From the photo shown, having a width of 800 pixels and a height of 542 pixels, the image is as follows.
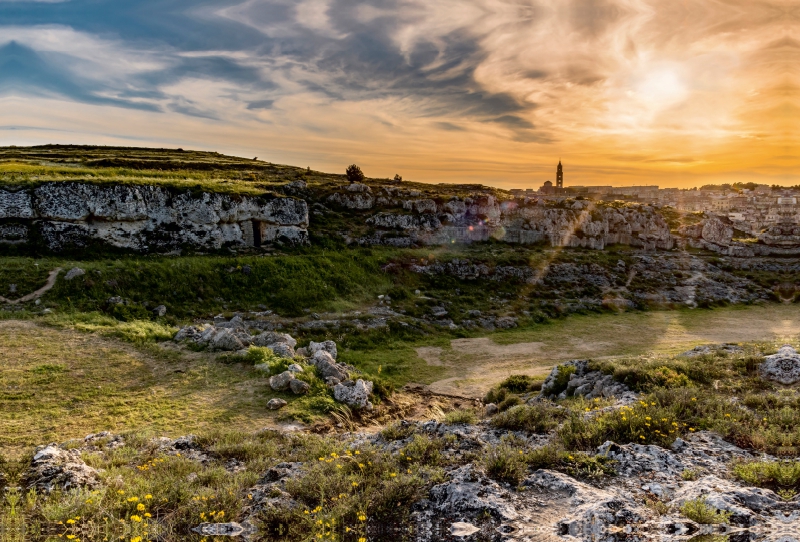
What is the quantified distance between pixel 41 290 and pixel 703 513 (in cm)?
2934

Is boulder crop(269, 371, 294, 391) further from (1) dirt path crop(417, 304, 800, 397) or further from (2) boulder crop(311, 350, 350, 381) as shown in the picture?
(1) dirt path crop(417, 304, 800, 397)

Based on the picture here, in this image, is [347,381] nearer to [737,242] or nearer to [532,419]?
[532,419]

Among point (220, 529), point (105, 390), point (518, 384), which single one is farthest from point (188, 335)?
point (518, 384)

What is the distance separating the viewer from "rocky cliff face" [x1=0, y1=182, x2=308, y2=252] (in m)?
28.1

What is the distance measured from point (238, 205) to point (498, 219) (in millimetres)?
33291

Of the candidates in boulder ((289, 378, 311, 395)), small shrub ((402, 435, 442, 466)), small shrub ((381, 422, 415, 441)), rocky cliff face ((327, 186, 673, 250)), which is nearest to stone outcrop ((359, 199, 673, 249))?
rocky cliff face ((327, 186, 673, 250))

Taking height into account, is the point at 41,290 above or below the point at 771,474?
below

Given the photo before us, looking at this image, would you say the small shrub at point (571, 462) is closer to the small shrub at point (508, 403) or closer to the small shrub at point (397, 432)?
the small shrub at point (397, 432)

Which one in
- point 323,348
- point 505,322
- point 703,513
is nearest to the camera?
point 703,513

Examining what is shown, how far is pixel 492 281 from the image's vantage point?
39031 mm

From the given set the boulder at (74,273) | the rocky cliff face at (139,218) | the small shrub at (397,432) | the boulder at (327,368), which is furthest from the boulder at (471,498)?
the rocky cliff face at (139,218)

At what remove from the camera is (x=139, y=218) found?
1239 inches

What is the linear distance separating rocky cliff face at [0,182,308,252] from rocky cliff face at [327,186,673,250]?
35.8 feet

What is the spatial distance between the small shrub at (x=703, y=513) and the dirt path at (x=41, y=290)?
93.5ft
